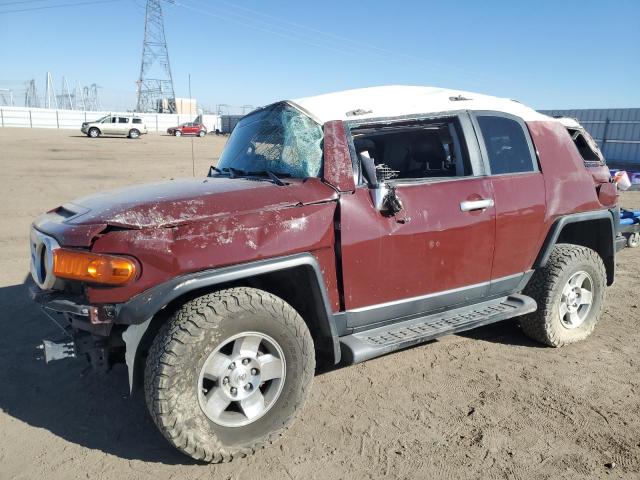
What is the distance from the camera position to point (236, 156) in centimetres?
406

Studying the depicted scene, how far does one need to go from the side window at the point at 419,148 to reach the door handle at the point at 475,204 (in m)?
0.25

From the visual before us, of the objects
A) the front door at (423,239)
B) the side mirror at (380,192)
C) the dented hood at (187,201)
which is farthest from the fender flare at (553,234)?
the dented hood at (187,201)

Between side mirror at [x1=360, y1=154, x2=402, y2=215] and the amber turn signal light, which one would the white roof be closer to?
side mirror at [x1=360, y1=154, x2=402, y2=215]

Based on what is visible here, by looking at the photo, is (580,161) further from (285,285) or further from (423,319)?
(285,285)

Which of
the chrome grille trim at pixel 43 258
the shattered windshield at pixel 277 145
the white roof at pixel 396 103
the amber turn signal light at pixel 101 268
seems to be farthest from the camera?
the white roof at pixel 396 103

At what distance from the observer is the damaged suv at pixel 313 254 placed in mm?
2604

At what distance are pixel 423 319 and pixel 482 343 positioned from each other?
3.68ft

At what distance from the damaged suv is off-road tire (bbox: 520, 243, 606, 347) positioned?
2 cm

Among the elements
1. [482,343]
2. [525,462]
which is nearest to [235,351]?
[525,462]

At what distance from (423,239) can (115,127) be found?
132 feet

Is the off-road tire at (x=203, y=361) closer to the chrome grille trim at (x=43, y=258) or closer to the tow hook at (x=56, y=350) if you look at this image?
the tow hook at (x=56, y=350)

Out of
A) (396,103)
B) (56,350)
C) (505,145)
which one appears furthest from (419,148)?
(56,350)

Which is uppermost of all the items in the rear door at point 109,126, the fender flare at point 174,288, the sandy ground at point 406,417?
the rear door at point 109,126

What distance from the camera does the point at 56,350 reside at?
2783mm
